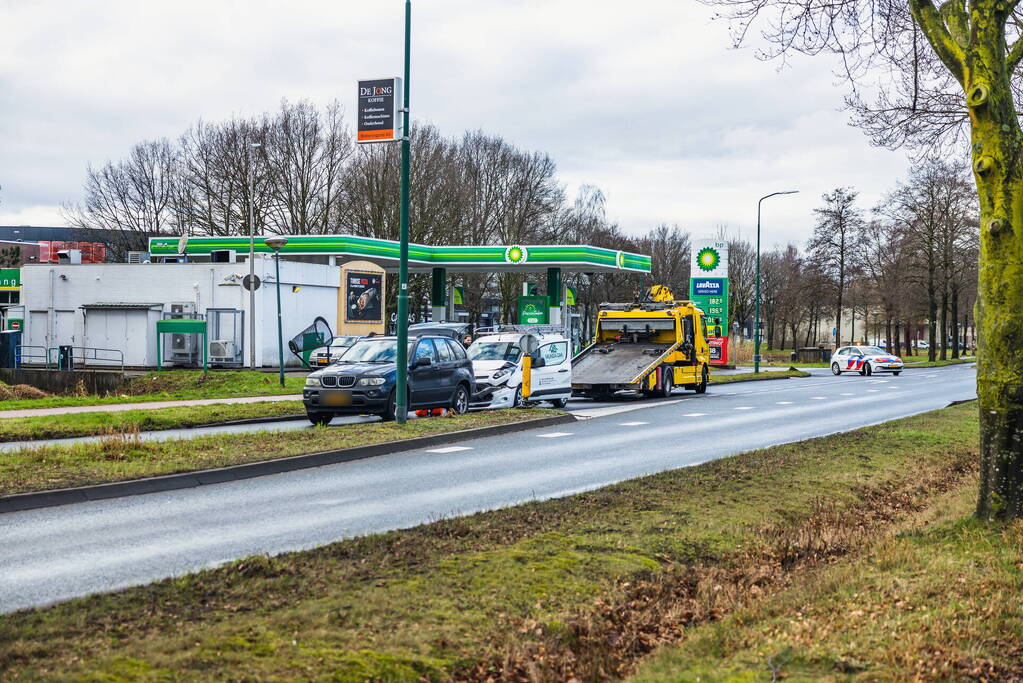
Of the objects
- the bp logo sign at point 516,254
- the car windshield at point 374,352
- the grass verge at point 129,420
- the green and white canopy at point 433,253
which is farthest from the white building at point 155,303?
the car windshield at point 374,352

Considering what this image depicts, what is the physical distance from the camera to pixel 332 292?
136 feet

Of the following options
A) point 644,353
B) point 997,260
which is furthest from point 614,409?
point 997,260

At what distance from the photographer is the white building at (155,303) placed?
3712cm

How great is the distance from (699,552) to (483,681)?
2964 mm

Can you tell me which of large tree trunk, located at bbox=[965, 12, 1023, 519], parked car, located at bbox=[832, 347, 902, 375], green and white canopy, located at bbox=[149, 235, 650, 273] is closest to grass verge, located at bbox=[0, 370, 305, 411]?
green and white canopy, located at bbox=[149, 235, 650, 273]

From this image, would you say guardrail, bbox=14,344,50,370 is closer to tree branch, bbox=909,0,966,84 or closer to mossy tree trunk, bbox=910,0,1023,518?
tree branch, bbox=909,0,966,84

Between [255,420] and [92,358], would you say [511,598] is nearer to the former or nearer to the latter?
[255,420]

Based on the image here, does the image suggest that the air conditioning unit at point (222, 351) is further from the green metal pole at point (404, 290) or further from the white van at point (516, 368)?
the green metal pole at point (404, 290)

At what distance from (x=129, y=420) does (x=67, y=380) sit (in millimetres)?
16431

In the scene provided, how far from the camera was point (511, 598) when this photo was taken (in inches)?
231

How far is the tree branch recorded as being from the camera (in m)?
8.67

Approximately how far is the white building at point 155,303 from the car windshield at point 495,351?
15245mm

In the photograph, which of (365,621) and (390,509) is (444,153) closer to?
(390,509)

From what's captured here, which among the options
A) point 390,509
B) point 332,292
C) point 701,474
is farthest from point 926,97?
point 332,292
